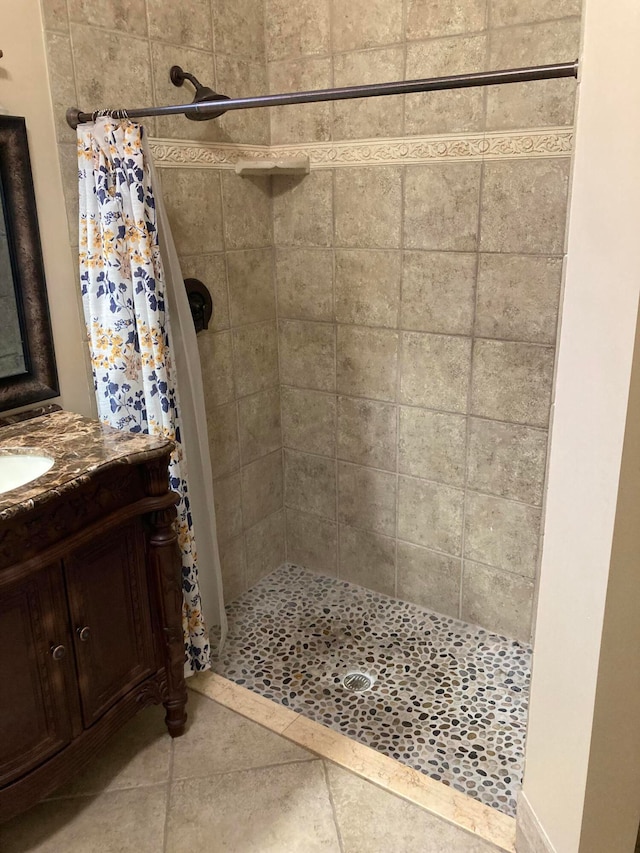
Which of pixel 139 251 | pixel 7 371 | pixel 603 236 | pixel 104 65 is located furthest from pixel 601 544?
pixel 104 65

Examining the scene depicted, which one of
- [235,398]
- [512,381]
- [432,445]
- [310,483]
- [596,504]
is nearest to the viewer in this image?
[596,504]

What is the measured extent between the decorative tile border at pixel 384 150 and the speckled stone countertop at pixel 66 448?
2.88 ft

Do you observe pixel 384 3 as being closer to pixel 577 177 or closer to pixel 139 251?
pixel 139 251

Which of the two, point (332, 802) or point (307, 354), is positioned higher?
point (307, 354)

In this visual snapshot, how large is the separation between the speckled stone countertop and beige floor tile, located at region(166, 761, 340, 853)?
2.88 feet

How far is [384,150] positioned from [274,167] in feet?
1.21

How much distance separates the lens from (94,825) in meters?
1.69

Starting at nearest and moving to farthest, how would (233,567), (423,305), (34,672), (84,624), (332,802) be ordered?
(34,672) < (84,624) < (332,802) < (423,305) < (233,567)

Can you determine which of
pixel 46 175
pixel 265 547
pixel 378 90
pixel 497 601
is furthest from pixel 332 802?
pixel 46 175

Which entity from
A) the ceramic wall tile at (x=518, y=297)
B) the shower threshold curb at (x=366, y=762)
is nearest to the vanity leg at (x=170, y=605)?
the shower threshold curb at (x=366, y=762)

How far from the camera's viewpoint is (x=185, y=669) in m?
2.12

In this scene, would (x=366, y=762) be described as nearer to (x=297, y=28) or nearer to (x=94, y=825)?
(x=94, y=825)

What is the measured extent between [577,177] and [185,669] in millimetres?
1711

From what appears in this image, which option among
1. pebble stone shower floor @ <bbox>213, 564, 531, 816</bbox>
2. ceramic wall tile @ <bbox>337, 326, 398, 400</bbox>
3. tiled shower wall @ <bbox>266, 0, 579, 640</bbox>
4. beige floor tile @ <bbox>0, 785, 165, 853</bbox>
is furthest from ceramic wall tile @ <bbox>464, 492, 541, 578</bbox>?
beige floor tile @ <bbox>0, 785, 165, 853</bbox>
